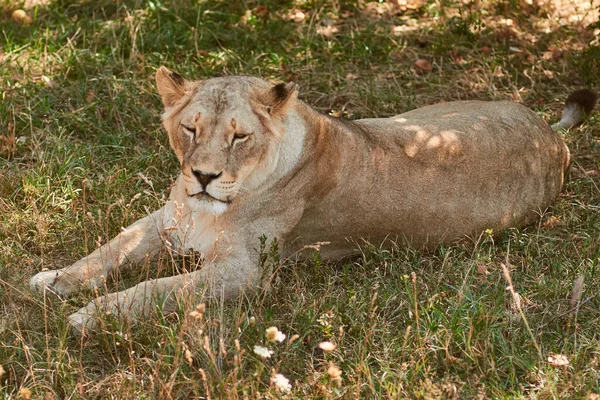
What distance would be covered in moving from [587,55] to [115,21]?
4.03 m

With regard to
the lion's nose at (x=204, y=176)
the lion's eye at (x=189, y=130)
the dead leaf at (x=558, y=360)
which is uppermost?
the lion's eye at (x=189, y=130)

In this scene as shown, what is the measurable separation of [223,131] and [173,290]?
858mm

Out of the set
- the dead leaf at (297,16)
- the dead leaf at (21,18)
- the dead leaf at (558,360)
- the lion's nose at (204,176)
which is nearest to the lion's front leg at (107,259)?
the lion's nose at (204,176)

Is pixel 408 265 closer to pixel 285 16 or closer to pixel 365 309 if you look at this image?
pixel 365 309

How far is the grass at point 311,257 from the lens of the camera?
14.4 feet

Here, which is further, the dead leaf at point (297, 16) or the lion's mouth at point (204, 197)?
the dead leaf at point (297, 16)

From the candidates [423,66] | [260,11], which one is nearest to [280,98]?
[423,66]

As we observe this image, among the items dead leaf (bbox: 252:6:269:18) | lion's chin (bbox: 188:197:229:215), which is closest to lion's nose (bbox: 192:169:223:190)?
lion's chin (bbox: 188:197:229:215)

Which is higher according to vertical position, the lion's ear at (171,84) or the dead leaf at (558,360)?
the lion's ear at (171,84)

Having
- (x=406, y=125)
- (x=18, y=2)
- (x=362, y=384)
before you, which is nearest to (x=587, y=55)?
(x=406, y=125)

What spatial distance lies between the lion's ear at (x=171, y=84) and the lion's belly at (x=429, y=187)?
1.00 m

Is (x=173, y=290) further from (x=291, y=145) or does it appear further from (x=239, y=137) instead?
(x=291, y=145)

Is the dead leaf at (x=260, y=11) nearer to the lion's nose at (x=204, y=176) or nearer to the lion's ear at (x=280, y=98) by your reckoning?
the lion's ear at (x=280, y=98)

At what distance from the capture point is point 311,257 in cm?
559
